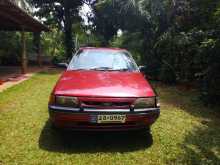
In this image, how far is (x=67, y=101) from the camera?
5.05 metres

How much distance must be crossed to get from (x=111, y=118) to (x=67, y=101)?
2.36 feet

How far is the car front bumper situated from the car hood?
254 mm

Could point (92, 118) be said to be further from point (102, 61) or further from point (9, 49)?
point (9, 49)

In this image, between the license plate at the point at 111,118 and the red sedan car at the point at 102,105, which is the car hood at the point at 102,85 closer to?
the red sedan car at the point at 102,105

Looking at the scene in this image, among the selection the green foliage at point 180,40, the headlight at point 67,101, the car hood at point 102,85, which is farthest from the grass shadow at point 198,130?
the headlight at point 67,101

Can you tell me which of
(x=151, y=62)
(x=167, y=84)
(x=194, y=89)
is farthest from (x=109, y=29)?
(x=194, y=89)

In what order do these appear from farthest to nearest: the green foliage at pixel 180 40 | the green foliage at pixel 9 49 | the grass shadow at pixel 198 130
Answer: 1. the green foliage at pixel 9 49
2. the green foliage at pixel 180 40
3. the grass shadow at pixel 198 130

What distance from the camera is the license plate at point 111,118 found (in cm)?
497

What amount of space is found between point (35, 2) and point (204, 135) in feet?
83.7

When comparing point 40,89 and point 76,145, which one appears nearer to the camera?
point 76,145

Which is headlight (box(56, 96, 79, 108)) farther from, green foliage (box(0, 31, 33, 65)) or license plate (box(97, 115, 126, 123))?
green foliage (box(0, 31, 33, 65))

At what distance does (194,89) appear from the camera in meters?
11.5

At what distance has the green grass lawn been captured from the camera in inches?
189

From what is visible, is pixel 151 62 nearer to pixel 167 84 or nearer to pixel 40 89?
pixel 167 84
